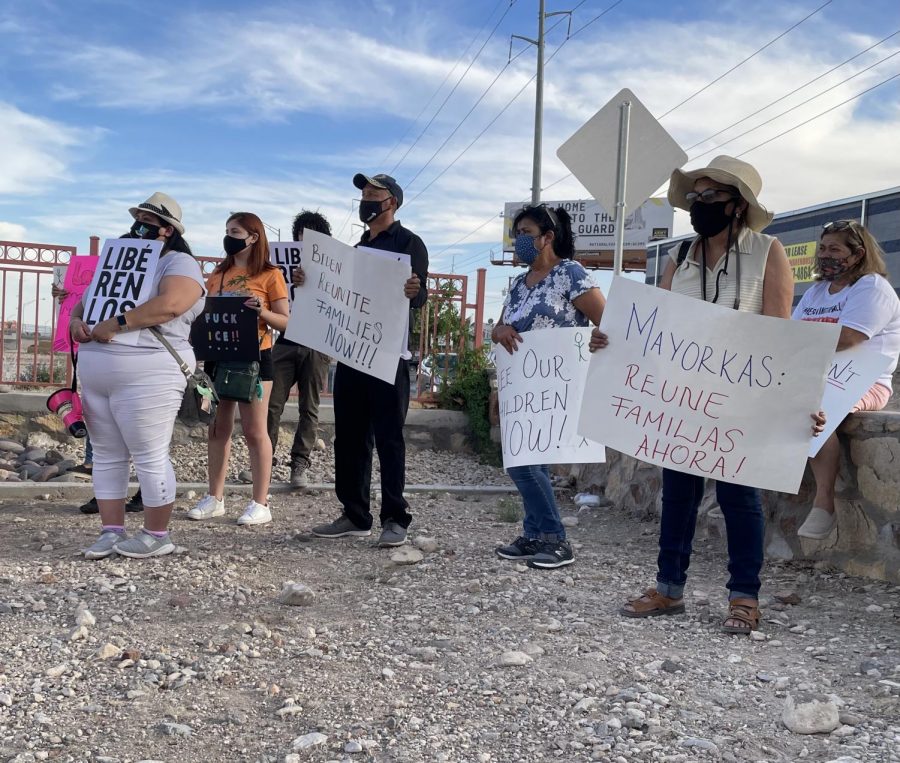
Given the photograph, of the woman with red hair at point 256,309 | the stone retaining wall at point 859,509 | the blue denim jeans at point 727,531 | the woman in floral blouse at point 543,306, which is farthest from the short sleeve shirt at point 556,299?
the woman with red hair at point 256,309

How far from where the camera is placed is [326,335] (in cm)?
509

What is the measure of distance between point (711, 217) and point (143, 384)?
9.12ft

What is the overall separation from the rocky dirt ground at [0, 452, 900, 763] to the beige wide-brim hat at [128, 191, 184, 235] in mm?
1743

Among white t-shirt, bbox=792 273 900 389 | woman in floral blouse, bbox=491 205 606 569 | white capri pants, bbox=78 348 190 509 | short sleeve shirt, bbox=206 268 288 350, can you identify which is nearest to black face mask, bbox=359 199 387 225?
woman in floral blouse, bbox=491 205 606 569

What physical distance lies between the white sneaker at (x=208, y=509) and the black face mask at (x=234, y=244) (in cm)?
162

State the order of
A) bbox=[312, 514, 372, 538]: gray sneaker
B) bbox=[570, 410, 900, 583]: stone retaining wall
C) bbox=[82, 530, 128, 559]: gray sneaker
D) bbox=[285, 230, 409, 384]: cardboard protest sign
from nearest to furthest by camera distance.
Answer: bbox=[570, 410, 900, 583]: stone retaining wall
bbox=[82, 530, 128, 559]: gray sneaker
bbox=[285, 230, 409, 384]: cardboard protest sign
bbox=[312, 514, 372, 538]: gray sneaker

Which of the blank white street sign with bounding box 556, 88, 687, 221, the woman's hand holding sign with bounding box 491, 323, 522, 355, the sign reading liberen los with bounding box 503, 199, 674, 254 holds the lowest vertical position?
the woman's hand holding sign with bounding box 491, 323, 522, 355

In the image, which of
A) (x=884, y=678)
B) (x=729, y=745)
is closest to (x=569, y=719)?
(x=729, y=745)

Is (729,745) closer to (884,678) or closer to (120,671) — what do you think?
(884,678)

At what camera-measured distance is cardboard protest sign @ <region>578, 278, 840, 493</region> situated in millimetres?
3510

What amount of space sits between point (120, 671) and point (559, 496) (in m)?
4.62

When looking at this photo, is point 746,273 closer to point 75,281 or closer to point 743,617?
point 743,617

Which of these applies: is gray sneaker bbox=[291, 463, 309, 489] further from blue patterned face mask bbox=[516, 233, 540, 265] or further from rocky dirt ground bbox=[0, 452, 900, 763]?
blue patterned face mask bbox=[516, 233, 540, 265]

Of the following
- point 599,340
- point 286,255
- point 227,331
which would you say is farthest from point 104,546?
point 286,255
